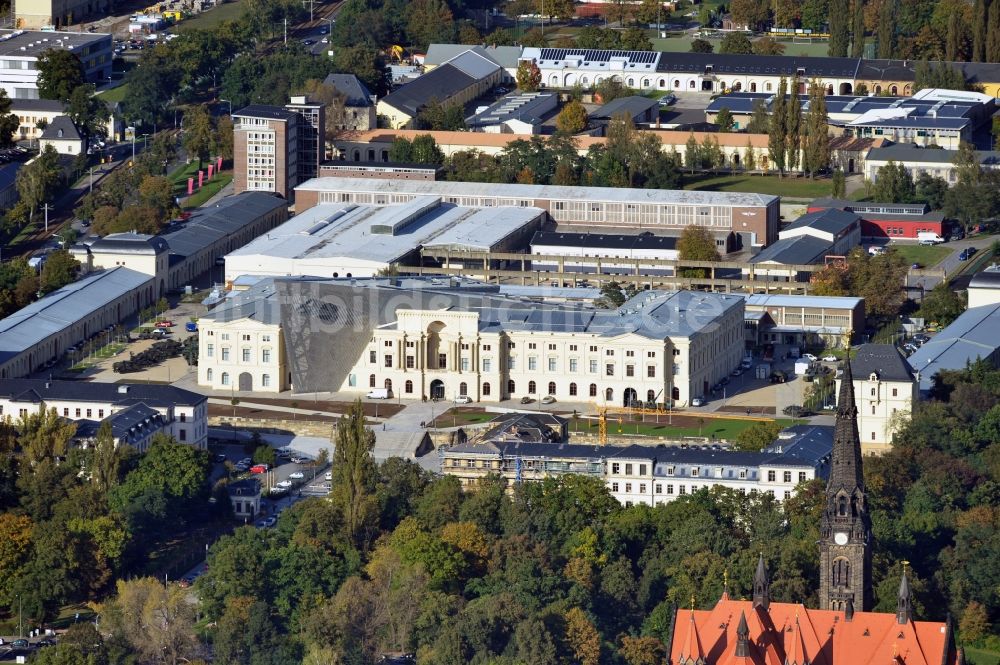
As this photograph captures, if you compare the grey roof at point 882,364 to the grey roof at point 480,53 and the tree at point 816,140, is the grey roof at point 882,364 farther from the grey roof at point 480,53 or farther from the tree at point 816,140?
the grey roof at point 480,53

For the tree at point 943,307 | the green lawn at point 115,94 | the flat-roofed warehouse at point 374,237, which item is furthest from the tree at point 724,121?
the tree at point 943,307

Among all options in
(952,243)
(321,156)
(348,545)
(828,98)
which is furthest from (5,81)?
(348,545)

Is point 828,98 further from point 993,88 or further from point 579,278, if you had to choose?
point 579,278

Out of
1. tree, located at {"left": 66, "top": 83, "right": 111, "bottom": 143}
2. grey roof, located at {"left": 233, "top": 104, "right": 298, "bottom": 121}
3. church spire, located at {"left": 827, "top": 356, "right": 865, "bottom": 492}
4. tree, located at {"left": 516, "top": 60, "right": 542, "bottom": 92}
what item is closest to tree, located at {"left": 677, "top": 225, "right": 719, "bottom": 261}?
grey roof, located at {"left": 233, "top": 104, "right": 298, "bottom": 121}

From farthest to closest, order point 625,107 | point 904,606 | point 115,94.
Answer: point 115,94, point 625,107, point 904,606

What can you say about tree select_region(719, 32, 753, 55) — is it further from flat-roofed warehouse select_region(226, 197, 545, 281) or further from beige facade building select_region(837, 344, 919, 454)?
beige facade building select_region(837, 344, 919, 454)

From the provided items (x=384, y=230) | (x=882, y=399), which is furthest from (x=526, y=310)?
(x=384, y=230)

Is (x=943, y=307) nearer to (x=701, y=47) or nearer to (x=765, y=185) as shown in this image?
(x=765, y=185)
